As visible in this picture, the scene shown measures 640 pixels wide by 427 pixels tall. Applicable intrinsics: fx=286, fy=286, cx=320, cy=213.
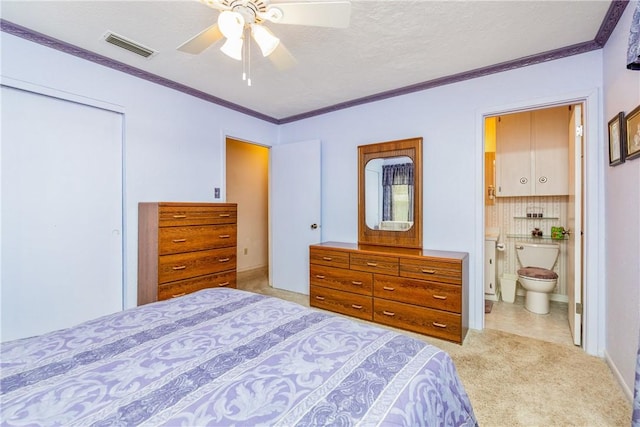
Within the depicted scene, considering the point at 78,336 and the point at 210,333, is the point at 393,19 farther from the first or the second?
the point at 78,336

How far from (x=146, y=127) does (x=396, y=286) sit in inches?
113

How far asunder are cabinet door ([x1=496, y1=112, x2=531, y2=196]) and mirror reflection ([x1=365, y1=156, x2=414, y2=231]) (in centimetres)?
153

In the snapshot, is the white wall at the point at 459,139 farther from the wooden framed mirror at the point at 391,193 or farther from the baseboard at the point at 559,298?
the baseboard at the point at 559,298

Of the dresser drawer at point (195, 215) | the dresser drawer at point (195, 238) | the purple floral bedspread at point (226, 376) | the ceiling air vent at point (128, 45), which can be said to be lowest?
the purple floral bedspread at point (226, 376)

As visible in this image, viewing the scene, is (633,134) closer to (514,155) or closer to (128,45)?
(514,155)

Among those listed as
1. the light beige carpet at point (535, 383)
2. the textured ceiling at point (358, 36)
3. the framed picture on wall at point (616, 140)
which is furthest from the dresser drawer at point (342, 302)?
the textured ceiling at point (358, 36)

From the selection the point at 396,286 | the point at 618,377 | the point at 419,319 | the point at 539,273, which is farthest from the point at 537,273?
the point at 396,286

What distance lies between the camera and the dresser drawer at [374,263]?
2.75 m

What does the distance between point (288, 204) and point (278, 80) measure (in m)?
1.65

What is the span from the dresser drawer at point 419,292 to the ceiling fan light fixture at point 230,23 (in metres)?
2.29

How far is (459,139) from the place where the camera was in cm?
284

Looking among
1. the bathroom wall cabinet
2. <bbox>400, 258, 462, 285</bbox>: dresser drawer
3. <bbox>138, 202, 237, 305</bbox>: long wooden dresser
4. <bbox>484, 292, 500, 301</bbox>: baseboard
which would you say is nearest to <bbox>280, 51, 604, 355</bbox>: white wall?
<bbox>400, 258, 462, 285</bbox>: dresser drawer

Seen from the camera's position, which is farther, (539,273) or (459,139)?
(539,273)

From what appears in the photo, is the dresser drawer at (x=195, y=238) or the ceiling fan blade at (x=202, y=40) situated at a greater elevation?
the ceiling fan blade at (x=202, y=40)
